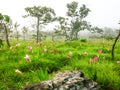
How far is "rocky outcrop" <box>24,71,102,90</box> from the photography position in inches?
158

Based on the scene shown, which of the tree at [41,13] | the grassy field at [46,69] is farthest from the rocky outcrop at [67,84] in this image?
the tree at [41,13]

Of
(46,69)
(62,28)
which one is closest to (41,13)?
(62,28)

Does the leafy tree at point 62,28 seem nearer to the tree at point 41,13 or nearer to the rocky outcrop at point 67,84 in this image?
the tree at point 41,13

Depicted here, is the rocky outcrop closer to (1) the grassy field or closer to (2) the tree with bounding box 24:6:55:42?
(1) the grassy field

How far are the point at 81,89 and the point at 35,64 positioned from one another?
4392 mm

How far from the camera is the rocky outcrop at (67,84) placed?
13.2ft

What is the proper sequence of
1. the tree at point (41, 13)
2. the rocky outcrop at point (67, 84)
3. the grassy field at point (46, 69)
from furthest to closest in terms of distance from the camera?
the tree at point (41, 13) → the grassy field at point (46, 69) → the rocky outcrop at point (67, 84)

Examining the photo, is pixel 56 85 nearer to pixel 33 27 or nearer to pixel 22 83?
pixel 22 83

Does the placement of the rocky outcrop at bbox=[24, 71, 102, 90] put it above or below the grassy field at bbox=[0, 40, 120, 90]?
above

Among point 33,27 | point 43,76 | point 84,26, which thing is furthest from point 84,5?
point 43,76

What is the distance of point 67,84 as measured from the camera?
4.14 meters

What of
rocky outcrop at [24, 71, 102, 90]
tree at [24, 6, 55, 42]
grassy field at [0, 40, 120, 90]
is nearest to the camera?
rocky outcrop at [24, 71, 102, 90]

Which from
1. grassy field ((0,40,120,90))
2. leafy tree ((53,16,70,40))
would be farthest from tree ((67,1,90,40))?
grassy field ((0,40,120,90))

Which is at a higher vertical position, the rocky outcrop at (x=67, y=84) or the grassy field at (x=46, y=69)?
the rocky outcrop at (x=67, y=84)
